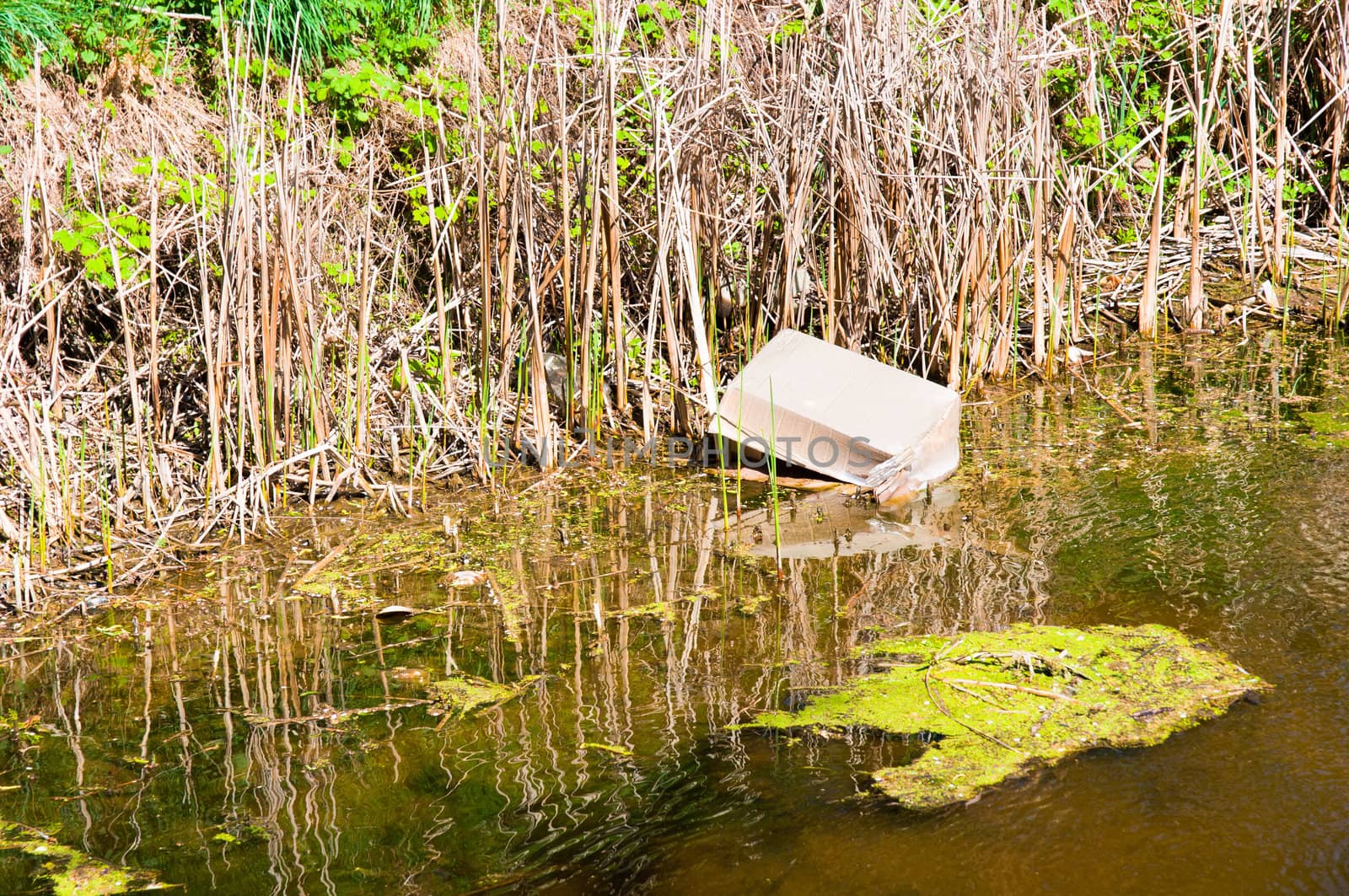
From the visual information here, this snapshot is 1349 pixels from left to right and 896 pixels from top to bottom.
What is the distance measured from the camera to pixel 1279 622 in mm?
3064

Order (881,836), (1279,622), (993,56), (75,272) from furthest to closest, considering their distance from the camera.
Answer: (993,56) → (75,272) → (1279,622) → (881,836)

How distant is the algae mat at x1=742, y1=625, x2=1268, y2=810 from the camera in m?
2.51

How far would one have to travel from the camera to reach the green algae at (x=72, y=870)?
2.19 meters

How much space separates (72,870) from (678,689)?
54.9 inches

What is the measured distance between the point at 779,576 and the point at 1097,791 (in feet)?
4.48

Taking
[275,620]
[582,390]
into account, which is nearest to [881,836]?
[275,620]

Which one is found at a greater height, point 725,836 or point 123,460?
point 123,460

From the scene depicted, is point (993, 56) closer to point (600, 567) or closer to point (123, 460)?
point (600, 567)

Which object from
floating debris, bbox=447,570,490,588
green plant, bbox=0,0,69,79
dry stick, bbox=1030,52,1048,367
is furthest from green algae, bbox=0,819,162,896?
green plant, bbox=0,0,69,79

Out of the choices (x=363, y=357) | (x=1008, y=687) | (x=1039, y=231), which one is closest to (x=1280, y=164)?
(x=1039, y=231)

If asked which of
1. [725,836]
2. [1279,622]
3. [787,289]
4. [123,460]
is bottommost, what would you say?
[725,836]

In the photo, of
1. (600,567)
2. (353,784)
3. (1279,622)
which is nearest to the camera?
(353,784)

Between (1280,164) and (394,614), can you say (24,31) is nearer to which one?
(394,614)

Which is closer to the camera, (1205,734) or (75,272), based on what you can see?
(1205,734)
